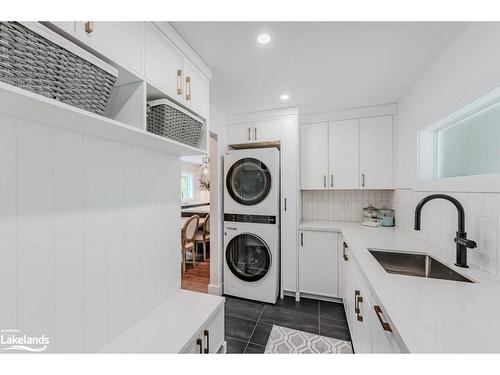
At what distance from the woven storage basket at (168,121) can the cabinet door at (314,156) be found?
1.87m

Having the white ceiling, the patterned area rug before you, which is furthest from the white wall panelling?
the patterned area rug

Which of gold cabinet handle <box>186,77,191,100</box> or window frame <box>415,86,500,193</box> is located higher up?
gold cabinet handle <box>186,77,191,100</box>

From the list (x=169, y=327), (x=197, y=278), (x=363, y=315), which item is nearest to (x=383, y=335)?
(x=363, y=315)

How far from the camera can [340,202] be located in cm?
296

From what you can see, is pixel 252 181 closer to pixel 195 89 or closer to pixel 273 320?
pixel 195 89

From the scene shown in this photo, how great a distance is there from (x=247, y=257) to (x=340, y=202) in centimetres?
148

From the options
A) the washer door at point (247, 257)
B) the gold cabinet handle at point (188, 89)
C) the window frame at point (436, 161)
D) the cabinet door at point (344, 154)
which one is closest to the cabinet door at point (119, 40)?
the gold cabinet handle at point (188, 89)

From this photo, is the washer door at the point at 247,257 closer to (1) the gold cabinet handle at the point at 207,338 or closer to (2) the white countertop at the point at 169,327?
(2) the white countertop at the point at 169,327

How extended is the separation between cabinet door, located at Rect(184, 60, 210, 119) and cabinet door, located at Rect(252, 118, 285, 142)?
46.3 inches

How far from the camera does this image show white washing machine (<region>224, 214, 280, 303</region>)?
2.46 meters

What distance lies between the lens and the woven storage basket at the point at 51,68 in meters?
0.55

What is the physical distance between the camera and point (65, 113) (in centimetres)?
68

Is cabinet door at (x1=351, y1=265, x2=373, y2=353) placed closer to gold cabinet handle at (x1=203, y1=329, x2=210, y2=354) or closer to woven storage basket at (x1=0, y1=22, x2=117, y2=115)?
gold cabinet handle at (x1=203, y1=329, x2=210, y2=354)
